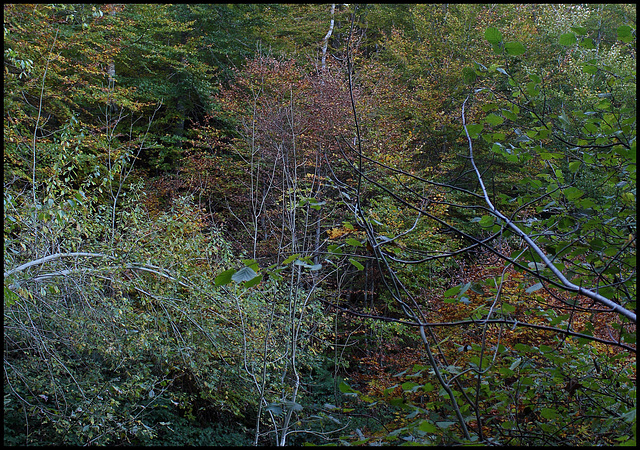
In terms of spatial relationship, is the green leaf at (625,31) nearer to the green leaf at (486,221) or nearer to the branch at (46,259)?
the green leaf at (486,221)

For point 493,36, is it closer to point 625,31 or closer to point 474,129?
point 474,129

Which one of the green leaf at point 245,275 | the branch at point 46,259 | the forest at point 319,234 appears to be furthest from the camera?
the branch at point 46,259

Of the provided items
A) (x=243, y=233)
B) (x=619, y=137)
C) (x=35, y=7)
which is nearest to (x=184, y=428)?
(x=243, y=233)

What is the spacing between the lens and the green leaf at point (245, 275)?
848 mm

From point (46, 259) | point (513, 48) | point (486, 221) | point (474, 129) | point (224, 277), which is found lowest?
point (46, 259)

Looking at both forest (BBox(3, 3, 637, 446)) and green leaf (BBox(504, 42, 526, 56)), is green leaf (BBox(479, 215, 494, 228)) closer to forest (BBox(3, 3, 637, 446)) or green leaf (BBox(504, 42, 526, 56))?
forest (BBox(3, 3, 637, 446))

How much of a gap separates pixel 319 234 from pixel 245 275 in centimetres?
626

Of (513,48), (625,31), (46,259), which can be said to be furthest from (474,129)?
(46,259)

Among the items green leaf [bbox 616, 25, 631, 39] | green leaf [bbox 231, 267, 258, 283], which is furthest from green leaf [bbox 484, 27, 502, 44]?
green leaf [bbox 231, 267, 258, 283]

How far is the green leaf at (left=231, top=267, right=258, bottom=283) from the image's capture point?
2.78ft

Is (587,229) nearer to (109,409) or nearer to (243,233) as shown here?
(109,409)

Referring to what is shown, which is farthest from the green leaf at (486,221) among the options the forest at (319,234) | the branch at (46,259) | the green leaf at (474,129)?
the branch at (46,259)

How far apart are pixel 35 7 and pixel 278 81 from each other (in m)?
3.98

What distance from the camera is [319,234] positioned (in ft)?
23.4
